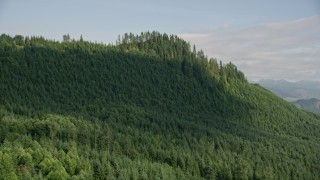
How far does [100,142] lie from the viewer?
196 meters

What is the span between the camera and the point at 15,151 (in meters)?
131

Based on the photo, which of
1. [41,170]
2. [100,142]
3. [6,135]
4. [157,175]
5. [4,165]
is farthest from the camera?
[100,142]

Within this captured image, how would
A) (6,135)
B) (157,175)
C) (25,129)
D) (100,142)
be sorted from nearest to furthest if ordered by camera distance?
(157,175) < (6,135) < (25,129) < (100,142)

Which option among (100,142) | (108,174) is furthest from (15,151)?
(100,142)

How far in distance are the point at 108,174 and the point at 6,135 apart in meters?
49.9

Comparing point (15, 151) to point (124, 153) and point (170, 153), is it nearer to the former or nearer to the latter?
point (124, 153)

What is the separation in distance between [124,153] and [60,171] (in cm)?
6919

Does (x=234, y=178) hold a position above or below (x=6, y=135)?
below

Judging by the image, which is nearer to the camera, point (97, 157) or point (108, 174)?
point (108, 174)

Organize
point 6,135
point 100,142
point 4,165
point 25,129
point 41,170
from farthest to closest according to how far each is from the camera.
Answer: point 100,142
point 25,129
point 6,135
point 41,170
point 4,165

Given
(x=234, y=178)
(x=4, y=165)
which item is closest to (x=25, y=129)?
(x=4, y=165)

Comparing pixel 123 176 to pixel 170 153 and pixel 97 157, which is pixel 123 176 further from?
pixel 170 153

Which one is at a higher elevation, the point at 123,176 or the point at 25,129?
the point at 25,129

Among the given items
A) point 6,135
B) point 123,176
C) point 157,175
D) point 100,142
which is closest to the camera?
point 123,176
